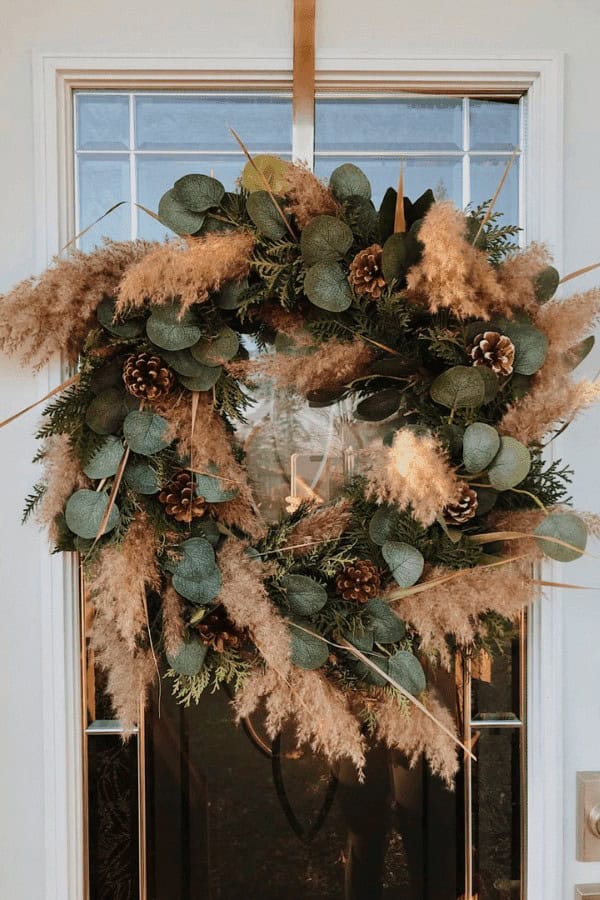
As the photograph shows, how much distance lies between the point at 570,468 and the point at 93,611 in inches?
33.1

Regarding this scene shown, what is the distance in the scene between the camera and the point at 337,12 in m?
0.93

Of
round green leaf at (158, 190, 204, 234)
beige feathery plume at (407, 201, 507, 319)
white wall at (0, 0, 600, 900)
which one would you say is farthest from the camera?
white wall at (0, 0, 600, 900)

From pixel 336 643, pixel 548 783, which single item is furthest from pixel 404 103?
pixel 548 783

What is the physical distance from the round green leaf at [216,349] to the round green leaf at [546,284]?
425 millimetres

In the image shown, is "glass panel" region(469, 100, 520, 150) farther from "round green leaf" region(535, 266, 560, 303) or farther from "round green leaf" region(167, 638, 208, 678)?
"round green leaf" region(167, 638, 208, 678)

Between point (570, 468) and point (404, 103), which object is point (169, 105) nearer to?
point (404, 103)

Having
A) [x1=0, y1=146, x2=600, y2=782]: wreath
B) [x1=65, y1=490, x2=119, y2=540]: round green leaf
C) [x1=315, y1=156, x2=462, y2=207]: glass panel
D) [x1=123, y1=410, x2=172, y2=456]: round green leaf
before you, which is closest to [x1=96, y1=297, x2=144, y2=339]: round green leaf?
[x1=0, y1=146, x2=600, y2=782]: wreath

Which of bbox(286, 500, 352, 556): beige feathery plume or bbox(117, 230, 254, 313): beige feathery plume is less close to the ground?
bbox(117, 230, 254, 313): beige feathery plume

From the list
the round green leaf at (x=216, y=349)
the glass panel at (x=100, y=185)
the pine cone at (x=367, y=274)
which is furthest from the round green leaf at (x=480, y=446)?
the glass panel at (x=100, y=185)

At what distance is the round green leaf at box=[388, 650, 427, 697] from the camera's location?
2.62 ft

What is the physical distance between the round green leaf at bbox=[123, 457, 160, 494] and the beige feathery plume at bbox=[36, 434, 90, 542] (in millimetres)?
64

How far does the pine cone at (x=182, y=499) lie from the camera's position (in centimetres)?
79

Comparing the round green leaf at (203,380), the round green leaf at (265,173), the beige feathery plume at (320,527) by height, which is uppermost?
the round green leaf at (265,173)

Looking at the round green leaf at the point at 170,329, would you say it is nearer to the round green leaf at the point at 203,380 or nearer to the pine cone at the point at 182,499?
the round green leaf at the point at 203,380
